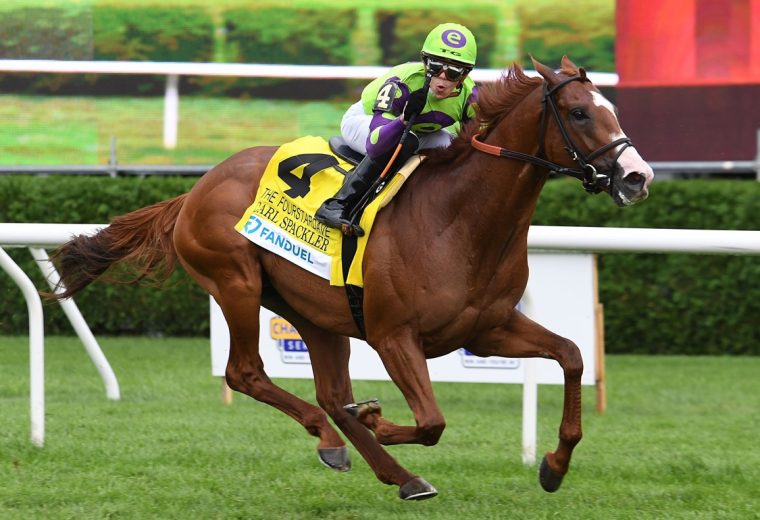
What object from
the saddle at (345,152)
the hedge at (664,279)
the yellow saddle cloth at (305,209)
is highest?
the saddle at (345,152)

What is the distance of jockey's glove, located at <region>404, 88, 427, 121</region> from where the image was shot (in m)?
4.51

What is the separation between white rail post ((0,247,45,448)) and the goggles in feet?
7.13

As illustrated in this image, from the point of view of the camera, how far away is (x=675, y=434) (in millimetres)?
6844

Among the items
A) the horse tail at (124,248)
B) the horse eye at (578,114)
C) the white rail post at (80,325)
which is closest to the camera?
the horse eye at (578,114)

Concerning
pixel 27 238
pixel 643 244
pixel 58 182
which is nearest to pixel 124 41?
pixel 58 182

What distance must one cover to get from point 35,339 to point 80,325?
1285mm

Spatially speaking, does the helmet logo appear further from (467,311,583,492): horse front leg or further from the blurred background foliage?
the blurred background foliage

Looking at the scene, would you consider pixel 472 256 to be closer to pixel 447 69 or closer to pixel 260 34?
pixel 447 69

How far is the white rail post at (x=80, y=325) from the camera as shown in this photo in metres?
6.04

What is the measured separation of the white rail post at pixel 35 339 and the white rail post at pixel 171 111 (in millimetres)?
6172

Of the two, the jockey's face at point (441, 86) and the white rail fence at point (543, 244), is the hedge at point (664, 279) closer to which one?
the white rail fence at point (543, 244)

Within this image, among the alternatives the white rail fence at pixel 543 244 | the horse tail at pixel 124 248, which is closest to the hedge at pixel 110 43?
the white rail fence at pixel 543 244

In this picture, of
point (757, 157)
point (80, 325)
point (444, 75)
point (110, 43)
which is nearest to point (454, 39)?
point (444, 75)

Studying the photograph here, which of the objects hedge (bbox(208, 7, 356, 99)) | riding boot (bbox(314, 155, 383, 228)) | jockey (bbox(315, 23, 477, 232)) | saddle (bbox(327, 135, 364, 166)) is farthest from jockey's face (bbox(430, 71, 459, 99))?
hedge (bbox(208, 7, 356, 99))
